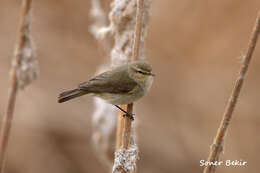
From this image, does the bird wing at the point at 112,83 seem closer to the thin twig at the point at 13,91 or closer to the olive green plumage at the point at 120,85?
the olive green plumage at the point at 120,85

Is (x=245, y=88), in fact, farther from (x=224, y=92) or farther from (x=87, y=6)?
(x=87, y=6)

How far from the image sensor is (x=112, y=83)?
306cm

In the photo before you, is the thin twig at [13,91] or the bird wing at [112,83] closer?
the thin twig at [13,91]

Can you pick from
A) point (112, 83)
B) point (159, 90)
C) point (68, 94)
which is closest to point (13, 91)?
point (68, 94)

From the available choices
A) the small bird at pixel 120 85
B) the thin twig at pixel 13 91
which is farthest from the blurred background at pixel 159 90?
the thin twig at pixel 13 91

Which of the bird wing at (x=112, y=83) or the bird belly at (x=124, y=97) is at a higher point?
the bird wing at (x=112, y=83)

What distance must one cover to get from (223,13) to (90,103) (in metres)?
2.44

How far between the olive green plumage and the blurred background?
1667 mm

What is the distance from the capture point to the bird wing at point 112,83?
9.79 feet

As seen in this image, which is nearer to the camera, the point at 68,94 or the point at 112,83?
the point at 68,94

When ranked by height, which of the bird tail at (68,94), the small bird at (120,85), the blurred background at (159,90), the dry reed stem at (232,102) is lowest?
the dry reed stem at (232,102)

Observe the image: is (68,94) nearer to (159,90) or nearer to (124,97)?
(124,97)

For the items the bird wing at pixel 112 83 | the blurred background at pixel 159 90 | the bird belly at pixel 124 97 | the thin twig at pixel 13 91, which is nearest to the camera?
the thin twig at pixel 13 91

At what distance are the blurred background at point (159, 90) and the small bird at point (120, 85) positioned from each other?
5.47 feet
